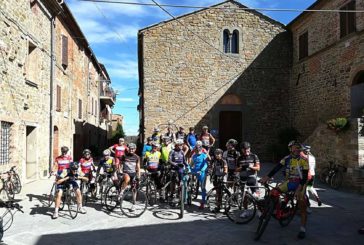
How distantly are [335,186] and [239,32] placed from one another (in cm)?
1052

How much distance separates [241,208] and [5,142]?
282 inches

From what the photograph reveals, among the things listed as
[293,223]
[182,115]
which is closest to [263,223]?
[293,223]

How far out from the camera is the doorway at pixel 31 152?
505 inches

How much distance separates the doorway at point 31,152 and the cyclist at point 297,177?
30.0ft

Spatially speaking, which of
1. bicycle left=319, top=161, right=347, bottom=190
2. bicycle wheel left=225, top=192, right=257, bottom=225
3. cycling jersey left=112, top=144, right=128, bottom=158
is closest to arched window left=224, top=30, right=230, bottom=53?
bicycle left=319, top=161, right=347, bottom=190

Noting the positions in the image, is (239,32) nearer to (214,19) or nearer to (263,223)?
(214,19)

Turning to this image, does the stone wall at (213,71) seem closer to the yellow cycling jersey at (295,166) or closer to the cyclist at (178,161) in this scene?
the cyclist at (178,161)

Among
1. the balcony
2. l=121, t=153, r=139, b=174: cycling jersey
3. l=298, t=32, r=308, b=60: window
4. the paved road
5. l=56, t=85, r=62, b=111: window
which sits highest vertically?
l=298, t=32, r=308, b=60: window

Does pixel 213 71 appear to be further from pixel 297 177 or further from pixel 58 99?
pixel 297 177

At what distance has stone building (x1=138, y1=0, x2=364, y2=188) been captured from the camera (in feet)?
61.0

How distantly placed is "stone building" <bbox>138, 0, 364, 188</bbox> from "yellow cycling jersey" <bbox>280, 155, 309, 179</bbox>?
36.3 ft

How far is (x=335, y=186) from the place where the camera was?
38.0ft

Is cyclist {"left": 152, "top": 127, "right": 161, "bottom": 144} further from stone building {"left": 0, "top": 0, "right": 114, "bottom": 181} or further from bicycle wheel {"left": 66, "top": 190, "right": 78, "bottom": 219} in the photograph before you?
stone building {"left": 0, "top": 0, "right": 114, "bottom": 181}

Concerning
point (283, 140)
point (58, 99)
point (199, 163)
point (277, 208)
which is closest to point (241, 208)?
point (277, 208)
